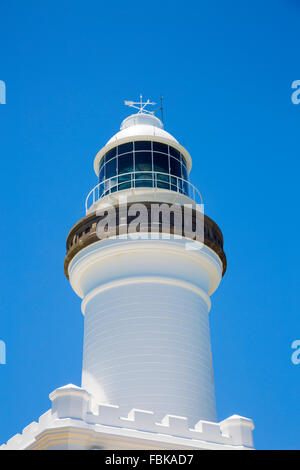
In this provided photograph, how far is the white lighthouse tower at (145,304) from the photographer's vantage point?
42.1 feet

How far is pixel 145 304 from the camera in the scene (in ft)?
50.4

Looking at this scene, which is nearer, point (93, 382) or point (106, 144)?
point (93, 382)

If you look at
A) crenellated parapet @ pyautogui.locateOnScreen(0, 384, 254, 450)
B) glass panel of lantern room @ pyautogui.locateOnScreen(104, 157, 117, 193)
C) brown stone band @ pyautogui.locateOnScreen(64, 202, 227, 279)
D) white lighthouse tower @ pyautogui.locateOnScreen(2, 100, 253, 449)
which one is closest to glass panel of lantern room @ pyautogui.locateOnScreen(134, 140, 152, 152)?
white lighthouse tower @ pyautogui.locateOnScreen(2, 100, 253, 449)

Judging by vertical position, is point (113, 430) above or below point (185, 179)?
below

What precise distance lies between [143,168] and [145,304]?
168 inches

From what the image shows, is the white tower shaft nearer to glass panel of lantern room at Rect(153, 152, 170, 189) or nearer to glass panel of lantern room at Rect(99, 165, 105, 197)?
glass panel of lantern room at Rect(153, 152, 170, 189)

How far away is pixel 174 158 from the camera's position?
18438 mm

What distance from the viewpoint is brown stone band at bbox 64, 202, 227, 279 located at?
16.1 meters

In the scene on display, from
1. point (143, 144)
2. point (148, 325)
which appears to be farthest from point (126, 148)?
point (148, 325)

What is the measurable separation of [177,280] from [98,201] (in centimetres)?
336

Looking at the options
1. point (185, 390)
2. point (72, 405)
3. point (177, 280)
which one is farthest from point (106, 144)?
point (72, 405)

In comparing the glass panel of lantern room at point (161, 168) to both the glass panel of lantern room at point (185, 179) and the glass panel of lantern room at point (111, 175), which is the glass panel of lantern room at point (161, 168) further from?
the glass panel of lantern room at point (111, 175)

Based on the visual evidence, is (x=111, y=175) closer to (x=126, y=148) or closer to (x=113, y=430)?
(x=126, y=148)
